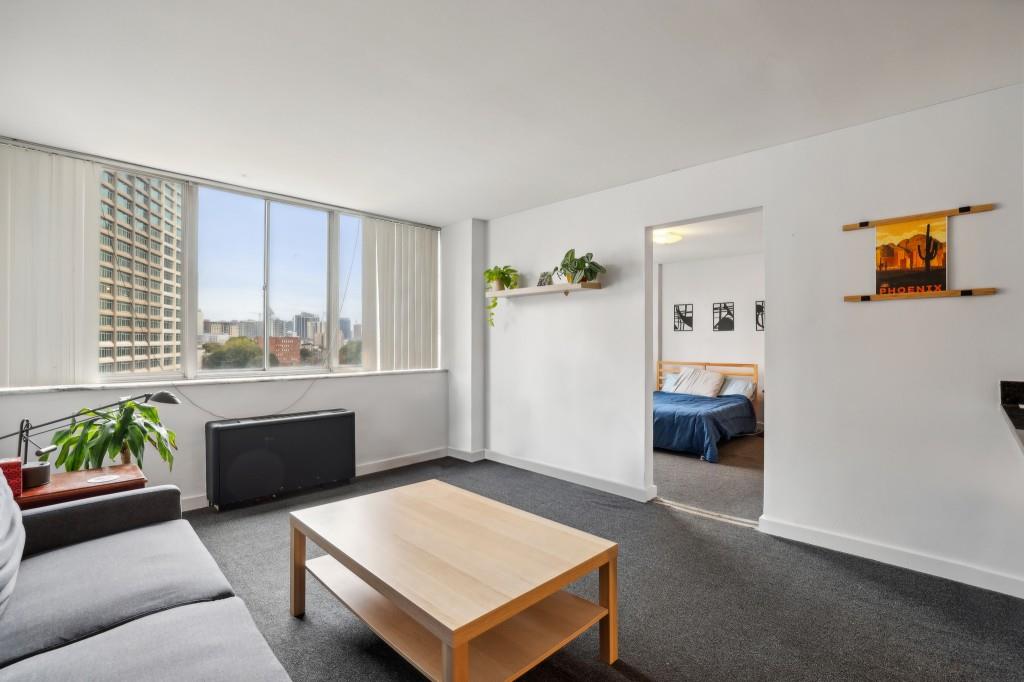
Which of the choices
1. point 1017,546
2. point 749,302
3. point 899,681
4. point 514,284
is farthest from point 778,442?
point 749,302

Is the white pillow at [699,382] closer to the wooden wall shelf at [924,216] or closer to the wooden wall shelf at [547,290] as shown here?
the wooden wall shelf at [547,290]

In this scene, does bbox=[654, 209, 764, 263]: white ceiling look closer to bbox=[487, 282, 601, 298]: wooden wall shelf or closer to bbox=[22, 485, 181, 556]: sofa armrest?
bbox=[487, 282, 601, 298]: wooden wall shelf

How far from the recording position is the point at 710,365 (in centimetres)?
710

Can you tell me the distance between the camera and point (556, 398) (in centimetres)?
454

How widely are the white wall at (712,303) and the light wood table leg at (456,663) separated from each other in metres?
6.08

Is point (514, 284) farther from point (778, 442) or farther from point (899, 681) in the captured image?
point (899, 681)

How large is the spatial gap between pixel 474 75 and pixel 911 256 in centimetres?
250

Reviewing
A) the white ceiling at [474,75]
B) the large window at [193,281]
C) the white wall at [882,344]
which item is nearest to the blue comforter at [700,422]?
the white wall at [882,344]

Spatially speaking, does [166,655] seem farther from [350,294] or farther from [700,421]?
[700,421]

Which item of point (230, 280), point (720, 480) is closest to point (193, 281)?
point (230, 280)

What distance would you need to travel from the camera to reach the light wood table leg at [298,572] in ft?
7.30

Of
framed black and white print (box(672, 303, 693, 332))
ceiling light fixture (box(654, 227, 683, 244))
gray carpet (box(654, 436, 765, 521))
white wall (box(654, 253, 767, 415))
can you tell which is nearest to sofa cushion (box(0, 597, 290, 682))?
gray carpet (box(654, 436, 765, 521))

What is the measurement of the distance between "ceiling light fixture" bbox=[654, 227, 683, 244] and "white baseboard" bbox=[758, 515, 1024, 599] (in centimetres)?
311

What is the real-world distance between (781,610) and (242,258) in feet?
14.3
